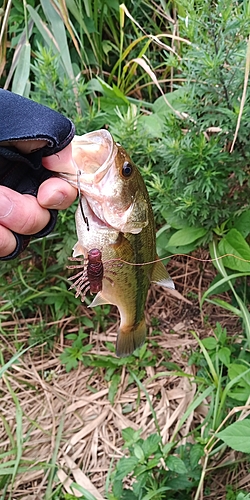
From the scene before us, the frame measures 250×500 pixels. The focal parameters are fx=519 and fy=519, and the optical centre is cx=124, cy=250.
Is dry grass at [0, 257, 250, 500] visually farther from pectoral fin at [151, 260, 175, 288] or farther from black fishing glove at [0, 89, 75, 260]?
black fishing glove at [0, 89, 75, 260]

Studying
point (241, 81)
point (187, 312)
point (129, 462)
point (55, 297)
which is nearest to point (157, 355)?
point (187, 312)

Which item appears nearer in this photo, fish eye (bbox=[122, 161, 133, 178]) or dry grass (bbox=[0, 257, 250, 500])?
fish eye (bbox=[122, 161, 133, 178])

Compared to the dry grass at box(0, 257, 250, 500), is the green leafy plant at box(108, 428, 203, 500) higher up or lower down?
higher up

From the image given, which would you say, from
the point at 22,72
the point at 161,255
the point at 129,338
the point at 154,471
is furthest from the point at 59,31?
the point at 154,471

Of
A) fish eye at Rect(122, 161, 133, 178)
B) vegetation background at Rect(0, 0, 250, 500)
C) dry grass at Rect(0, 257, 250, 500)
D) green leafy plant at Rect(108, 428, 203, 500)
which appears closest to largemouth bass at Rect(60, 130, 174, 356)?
fish eye at Rect(122, 161, 133, 178)

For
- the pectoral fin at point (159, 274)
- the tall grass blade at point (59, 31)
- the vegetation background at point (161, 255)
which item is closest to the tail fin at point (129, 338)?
the pectoral fin at point (159, 274)

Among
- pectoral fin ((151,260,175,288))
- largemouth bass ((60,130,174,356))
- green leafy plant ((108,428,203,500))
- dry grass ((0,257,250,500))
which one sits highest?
largemouth bass ((60,130,174,356))

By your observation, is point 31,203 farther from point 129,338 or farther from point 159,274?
Answer: point 129,338
